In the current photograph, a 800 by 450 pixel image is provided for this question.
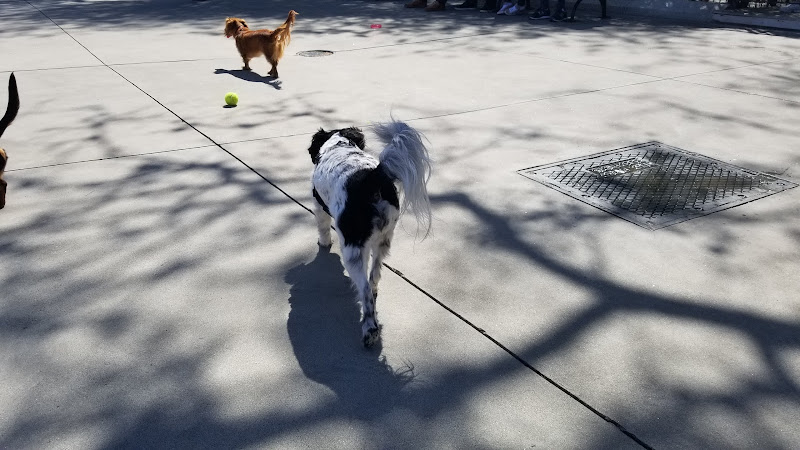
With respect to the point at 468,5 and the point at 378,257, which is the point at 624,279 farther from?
the point at 468,5

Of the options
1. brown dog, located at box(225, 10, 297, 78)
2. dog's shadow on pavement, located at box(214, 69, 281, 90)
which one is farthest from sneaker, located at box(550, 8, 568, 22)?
dog's shadow on pavement, located at box(214, 69, 281, 90)

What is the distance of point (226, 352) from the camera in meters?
3.25

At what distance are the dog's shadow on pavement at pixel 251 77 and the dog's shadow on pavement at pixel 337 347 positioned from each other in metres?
4.84

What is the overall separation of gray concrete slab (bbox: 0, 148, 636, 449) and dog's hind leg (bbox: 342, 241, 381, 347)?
3.8 inches

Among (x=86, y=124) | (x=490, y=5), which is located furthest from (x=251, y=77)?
(x=490, y=5)

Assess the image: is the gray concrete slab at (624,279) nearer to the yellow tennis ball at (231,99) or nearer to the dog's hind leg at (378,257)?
the dog's hind leg at (378,257)

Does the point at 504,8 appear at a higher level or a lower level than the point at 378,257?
higher

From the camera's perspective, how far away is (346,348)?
3320mm

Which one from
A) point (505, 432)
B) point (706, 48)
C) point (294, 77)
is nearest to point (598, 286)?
point (505, 432)

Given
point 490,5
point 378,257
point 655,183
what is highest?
point 490,5

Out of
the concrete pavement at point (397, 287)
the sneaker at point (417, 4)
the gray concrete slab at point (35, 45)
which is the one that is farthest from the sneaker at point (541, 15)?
the gray concrete slab at point (35, 45)

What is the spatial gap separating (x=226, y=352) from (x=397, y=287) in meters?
1.07

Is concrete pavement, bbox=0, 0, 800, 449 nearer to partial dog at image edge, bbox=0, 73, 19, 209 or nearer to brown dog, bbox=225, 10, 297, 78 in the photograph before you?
partial dog at image edge, bbox=0, 73, 19, 209

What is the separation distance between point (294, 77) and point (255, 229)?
461 cm
